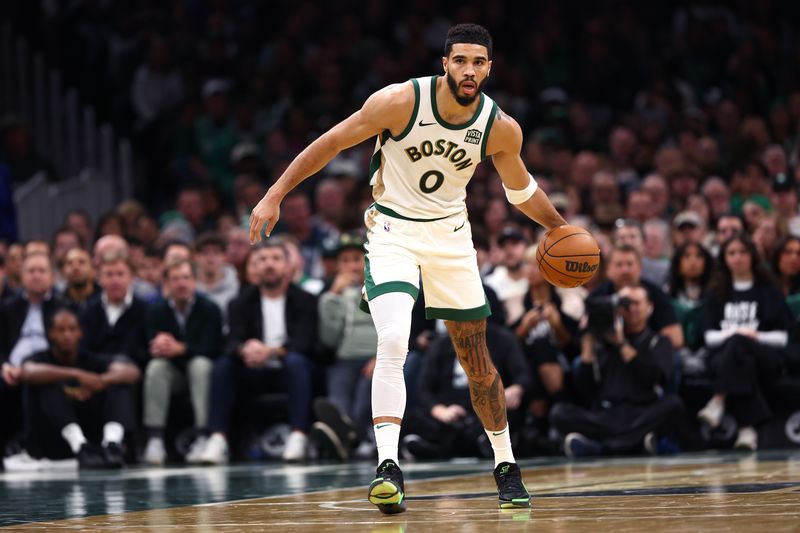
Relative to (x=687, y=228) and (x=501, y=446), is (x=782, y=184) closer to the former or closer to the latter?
(x=687, y=228)

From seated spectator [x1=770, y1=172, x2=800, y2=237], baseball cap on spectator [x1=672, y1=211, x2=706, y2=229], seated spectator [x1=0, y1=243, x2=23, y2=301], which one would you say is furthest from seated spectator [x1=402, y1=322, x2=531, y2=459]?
seated spectator [x1=0, y1=243, x2=23, y2=301]

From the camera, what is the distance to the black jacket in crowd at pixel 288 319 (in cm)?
1171

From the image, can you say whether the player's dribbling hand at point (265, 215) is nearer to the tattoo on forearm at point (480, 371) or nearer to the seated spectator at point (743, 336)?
the tattoo on forearm at point (480, 371)

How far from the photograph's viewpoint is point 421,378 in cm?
1112

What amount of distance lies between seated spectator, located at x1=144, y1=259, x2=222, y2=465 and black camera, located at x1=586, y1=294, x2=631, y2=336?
3153 mm

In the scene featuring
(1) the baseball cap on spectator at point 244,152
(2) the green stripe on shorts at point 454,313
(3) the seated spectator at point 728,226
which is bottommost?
(2) the green stripe on shorts at point 454,313

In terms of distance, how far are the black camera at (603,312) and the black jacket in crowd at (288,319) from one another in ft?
7.78

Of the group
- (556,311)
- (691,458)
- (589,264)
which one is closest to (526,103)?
(556,311)

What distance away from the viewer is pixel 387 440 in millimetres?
6262

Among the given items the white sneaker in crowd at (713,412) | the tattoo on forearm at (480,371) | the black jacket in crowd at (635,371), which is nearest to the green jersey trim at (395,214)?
the tattoo on forearm at (480,371)

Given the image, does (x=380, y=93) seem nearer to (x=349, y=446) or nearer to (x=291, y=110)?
(x=349, y=446)

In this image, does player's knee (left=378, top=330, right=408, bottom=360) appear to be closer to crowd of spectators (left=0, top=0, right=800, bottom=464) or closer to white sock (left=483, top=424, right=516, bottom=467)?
white sock (left=483, top=424, right=516, bottom=467)

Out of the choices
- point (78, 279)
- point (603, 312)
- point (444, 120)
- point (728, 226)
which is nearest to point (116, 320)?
point (78, 279)

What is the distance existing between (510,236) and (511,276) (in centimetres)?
33
